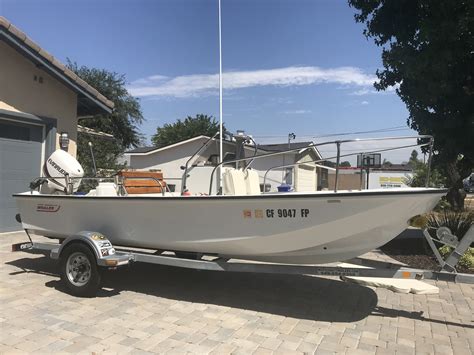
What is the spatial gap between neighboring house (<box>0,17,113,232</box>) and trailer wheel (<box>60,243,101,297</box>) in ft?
15.0

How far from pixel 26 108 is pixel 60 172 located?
4.49 meters

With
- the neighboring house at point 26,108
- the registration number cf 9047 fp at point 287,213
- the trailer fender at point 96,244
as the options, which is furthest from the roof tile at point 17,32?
the registration number cf 9047 fp at point 287,213

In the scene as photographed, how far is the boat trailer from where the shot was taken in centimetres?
495

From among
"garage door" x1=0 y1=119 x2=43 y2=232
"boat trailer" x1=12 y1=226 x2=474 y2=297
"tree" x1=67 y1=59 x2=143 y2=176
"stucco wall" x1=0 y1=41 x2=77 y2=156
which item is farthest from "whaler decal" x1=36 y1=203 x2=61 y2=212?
"tree" x1=67 y1=59 x2=143 y2=176

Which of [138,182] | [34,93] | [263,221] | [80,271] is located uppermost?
[34,93]

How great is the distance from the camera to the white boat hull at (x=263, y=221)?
15.1ft

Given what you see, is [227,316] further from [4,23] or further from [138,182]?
[4,23]

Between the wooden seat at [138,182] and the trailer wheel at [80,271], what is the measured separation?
105 centimetres

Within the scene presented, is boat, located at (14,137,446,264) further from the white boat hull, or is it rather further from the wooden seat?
the wooden seat

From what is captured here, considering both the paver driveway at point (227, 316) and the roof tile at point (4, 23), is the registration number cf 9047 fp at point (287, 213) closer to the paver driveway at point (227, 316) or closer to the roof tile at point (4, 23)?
the paver driveway at point (227, 316)

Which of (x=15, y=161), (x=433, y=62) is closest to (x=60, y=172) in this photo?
(x=15, y=161)

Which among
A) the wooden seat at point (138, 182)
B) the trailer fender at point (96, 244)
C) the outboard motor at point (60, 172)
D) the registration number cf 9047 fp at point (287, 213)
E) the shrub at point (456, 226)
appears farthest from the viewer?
the shrub at point (456, 226)

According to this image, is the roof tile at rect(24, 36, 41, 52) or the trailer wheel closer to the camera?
the trailer wheel

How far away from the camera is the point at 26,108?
34.1ft
